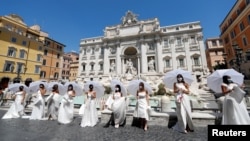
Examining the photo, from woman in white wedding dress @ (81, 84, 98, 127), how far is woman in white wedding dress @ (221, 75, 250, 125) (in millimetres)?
4230

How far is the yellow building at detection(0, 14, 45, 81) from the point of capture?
2331cm

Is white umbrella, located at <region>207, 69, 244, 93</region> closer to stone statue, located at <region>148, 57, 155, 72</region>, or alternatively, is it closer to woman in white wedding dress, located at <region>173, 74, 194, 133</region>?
woman in white wedding dress, located at <region>173, 74, 194, 133</region>

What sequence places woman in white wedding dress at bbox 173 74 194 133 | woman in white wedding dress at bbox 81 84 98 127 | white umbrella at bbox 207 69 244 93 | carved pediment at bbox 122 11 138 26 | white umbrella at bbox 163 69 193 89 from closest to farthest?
white umbrella at bbox 207 69 244 93, woman in white wedding dress at bbox 173 74 194 133, white umbrella at bbox 163 69 193 89, woman in white wedding dress at bbox 81 84 98 127, carved pediment at bbox 122 11 138 26

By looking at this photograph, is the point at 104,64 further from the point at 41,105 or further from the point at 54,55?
the point at 41,105

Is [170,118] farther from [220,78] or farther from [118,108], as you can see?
[220,78]

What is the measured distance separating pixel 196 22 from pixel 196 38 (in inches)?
148

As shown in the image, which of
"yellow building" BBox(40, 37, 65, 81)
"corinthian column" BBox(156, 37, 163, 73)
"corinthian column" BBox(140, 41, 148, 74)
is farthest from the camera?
"yellow building" BBox(40, 37, 65, 81)

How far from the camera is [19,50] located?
2567 cm

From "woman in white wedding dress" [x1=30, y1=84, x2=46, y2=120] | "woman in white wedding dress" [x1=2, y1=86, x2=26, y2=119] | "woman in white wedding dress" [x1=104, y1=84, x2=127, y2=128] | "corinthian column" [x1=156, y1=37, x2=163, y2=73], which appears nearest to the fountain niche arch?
"corinthian column" [x1=156, y1=37, x2=163, y2=73]

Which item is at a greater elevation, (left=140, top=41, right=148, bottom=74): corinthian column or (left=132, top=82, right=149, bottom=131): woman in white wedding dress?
(left=140, top=41, right=148, bottom=74): corinthian column

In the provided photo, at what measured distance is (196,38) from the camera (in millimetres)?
26938

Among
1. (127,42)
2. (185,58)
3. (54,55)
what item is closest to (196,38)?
(185,58)

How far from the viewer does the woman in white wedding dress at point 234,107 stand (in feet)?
9.91

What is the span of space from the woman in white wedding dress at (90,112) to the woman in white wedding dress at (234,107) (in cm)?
423
